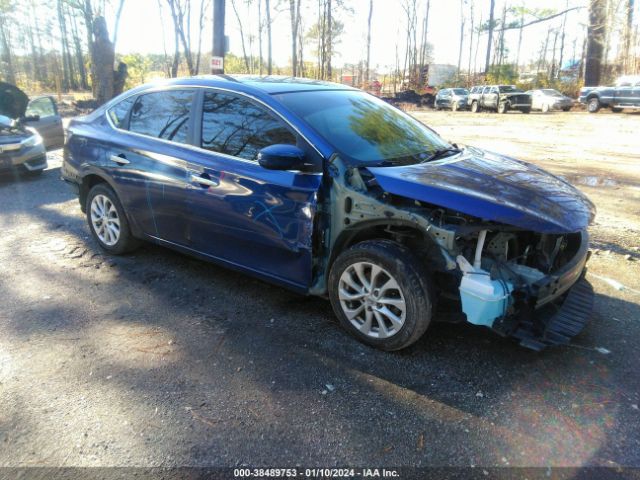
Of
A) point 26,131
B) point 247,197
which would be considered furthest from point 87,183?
point 26,131

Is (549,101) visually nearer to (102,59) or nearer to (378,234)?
(102,59)

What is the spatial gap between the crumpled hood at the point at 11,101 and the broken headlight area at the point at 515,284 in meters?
10.8

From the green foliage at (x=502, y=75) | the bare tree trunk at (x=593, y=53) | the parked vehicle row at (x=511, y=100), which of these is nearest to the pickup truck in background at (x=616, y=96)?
the parked vehicle row at (x=511, y=100)

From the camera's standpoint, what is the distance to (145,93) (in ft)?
14.7

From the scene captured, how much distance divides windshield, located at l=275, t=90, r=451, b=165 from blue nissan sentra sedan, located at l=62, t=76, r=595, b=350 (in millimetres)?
16

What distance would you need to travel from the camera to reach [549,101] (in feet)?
94.2

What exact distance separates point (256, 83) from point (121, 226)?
6.23ft

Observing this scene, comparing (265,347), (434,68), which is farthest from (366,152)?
(434,68)

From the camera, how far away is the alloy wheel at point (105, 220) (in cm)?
468

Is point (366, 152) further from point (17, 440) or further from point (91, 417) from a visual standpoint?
point (17, 440)

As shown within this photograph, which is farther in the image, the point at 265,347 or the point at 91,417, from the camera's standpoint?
the point at 265,347

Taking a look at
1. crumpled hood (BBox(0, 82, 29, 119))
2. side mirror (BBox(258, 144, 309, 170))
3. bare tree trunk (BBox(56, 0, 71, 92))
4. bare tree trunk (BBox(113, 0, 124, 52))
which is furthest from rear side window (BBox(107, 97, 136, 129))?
bare tree trunk (BBox(56, 0, 71, 92))

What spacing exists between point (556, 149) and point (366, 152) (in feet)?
33.8

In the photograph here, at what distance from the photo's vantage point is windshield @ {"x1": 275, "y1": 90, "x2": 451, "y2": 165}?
340cm
